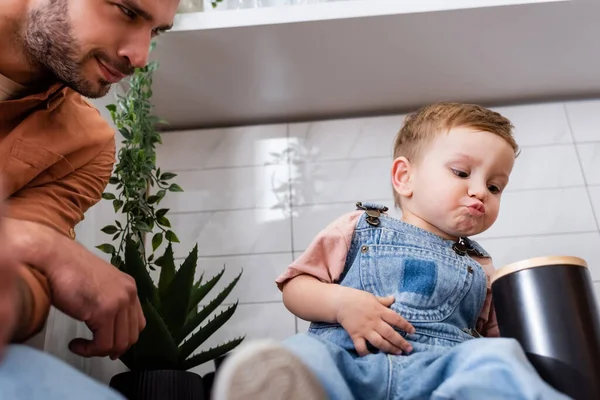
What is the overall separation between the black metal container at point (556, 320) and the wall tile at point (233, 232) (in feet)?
3.97

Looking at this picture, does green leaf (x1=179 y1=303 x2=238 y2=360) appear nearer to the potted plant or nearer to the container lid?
the potted plant

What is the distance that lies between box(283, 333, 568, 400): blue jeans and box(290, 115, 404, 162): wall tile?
1194 mm

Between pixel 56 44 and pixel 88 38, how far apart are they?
70 millimetres

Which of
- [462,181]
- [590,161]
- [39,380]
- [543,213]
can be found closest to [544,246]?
[543,213]

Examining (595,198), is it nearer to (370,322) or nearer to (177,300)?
(370,322)

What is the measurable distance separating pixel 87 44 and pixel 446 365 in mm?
925

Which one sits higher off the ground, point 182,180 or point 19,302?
point 182,180

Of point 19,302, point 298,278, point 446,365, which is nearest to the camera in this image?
point 19,302

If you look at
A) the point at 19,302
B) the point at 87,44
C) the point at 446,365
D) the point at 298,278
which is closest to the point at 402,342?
the point at 446,365

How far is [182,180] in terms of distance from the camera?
2182 millimetres

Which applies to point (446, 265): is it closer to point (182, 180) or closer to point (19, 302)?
point (19, 302)

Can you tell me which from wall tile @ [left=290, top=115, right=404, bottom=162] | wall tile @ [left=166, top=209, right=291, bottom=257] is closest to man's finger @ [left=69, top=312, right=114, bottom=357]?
wall tile @ [left=166, top=209, right=291, bottom=257]

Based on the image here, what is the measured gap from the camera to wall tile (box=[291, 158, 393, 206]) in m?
2.12

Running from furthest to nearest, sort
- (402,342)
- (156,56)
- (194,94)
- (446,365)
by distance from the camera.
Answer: (194,94) → (156,56) → (402,342) → (446,365)
